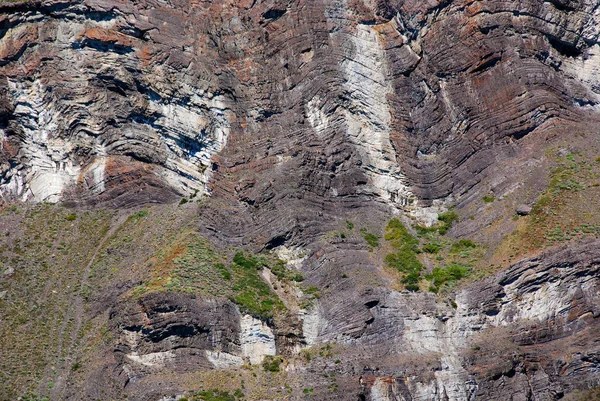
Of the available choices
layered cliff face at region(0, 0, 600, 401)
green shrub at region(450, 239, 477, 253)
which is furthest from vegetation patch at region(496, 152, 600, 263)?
green shrub at region(450, 239, 477, 253)

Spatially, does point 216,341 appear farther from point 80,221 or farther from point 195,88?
point 195,88

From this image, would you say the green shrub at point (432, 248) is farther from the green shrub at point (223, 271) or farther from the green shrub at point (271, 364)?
the green shrub at point (271, 364)

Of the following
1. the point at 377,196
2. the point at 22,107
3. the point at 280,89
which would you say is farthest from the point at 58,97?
the point at 377,196

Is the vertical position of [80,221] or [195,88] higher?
[195,88]

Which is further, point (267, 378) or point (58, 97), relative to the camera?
point (58, 97)

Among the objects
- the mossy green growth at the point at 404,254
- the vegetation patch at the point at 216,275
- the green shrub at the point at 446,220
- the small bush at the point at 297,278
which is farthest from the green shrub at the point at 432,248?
the vegetation patch at the point at 216,275

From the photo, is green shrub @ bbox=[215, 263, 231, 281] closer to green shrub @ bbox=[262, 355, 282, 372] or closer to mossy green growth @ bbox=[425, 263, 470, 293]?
green shrub @ bbox=[262, 355, 282, 372]

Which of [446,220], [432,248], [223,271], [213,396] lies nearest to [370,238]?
[432,248]
